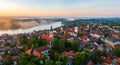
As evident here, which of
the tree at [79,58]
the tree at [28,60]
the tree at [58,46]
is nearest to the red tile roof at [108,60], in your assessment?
the tree at [79,58]

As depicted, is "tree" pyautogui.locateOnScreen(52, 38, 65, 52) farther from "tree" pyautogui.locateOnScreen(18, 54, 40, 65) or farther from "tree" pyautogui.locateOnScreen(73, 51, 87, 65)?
"tree" pyautogui.locateOnScreen(18, 54, 40, 65)

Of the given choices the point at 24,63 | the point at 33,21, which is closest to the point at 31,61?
the point at 24,63

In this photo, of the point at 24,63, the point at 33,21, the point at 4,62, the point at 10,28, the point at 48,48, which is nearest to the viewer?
the point at 24,63

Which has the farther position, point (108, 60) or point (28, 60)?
point (108, 60)

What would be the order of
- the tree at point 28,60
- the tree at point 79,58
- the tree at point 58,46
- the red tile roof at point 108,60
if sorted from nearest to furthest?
the tree at point 28,60
the tree at point 79,58
the red tile roof at point 108,60
the tree at point 58,46

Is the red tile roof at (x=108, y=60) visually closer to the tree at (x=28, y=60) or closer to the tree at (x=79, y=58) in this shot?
the tree at (x=79, y=58)

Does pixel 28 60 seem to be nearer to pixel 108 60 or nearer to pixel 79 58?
pixel 79 58

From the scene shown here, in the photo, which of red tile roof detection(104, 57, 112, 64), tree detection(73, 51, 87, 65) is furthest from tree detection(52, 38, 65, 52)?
red tile roof detection(104, 57, 112, 64)

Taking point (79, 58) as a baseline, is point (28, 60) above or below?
above

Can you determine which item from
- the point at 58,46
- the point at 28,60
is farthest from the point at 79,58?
the point at 28,60

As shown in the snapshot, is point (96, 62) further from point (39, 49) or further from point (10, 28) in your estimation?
point (10, 28)

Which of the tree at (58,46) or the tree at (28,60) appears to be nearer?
the tree at (28,60)
